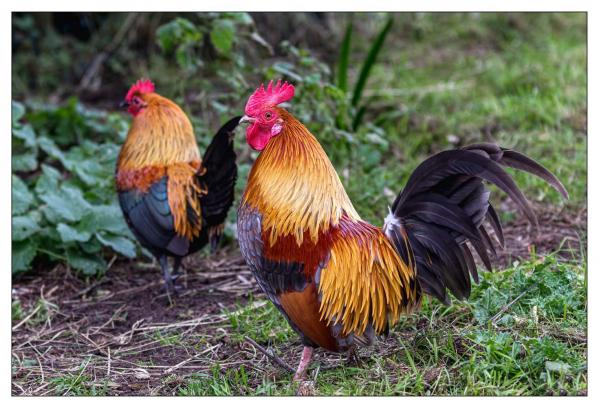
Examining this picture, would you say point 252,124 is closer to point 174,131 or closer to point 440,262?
point 440,262

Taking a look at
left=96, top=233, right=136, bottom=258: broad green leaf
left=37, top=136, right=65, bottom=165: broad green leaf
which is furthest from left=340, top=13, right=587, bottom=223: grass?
left=37, top=136, right=65, bottom=165: broad green leaf

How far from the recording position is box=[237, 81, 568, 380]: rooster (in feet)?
10.7

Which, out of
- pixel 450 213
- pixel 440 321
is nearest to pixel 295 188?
pixel 450 213

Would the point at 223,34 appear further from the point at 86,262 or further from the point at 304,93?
the point at 86,262

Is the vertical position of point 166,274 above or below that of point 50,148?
below

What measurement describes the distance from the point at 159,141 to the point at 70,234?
0.92m

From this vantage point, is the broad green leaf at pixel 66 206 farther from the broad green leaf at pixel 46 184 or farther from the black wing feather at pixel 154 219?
the black wing feather at pixel 154 219

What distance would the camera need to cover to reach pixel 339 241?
340cm

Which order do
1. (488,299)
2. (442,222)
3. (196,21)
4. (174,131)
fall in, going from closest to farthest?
(442,222), (488,299), (174,131), (196,21)

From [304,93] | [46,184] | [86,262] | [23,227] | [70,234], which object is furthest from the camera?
[304,93]

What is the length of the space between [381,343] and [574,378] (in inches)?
41.5

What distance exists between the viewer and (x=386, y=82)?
8.20m

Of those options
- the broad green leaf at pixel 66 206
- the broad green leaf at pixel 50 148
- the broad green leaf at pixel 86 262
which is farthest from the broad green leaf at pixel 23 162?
the broad green leaf at pixel 86 262
